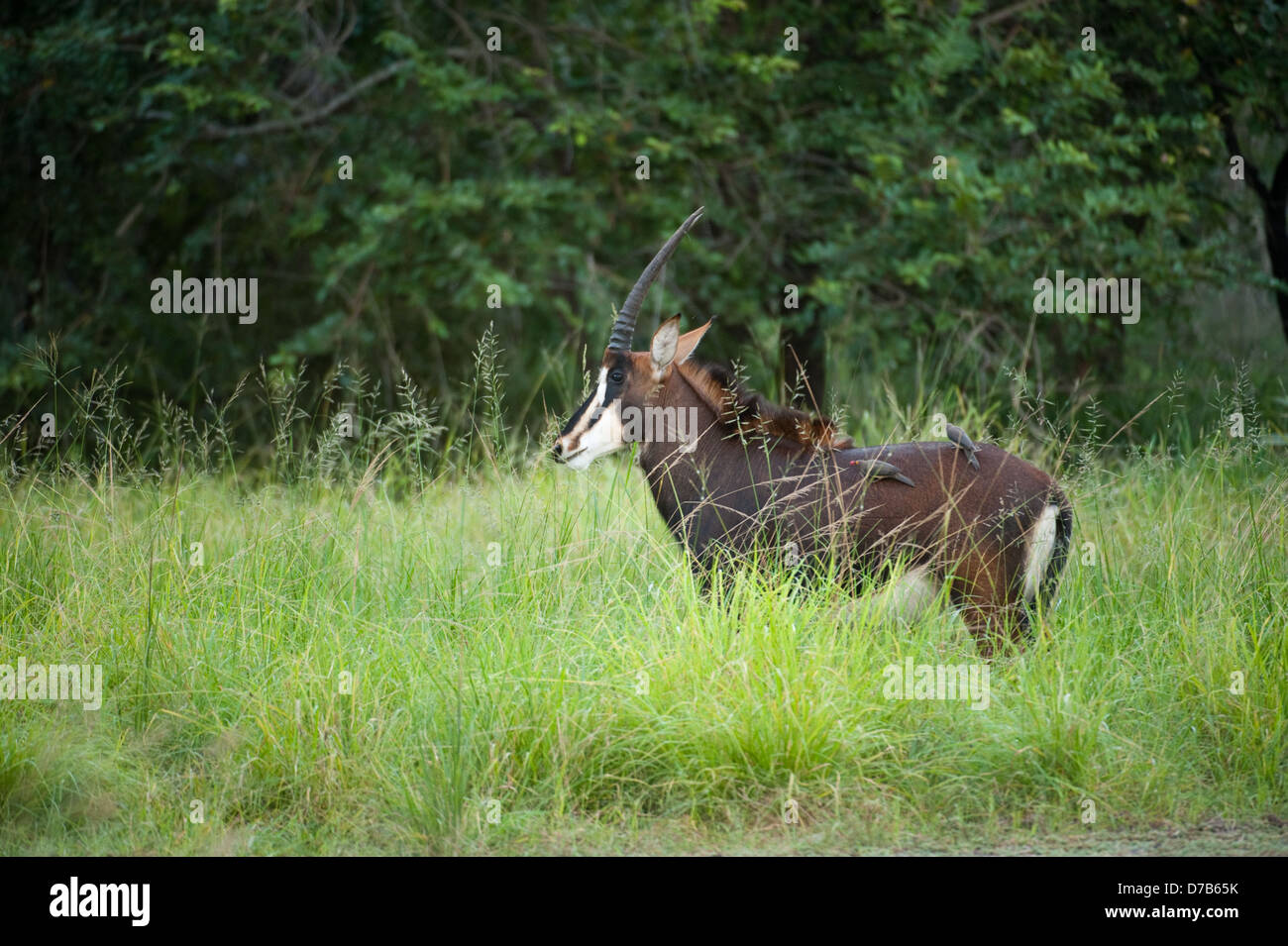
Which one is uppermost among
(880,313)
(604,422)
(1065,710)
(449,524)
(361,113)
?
(361,113)

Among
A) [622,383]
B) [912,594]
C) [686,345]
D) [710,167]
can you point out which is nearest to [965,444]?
[912,594]

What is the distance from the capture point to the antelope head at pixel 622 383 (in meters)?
→ 5.12

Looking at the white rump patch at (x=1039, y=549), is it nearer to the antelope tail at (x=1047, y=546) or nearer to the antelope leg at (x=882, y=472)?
the antelope tail at (x=1047, y=546)

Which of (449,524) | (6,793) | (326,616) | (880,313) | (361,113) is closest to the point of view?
(6,793)

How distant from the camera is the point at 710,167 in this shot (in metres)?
A: 9.90

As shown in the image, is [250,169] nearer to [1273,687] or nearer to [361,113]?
[361,113]

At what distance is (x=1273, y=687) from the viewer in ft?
14.8

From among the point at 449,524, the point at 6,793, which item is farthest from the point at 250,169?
the point at 6,793

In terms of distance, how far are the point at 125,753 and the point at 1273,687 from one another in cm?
396

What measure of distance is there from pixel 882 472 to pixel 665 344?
100 cm

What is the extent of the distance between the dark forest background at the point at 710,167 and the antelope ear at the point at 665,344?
307 centimetres

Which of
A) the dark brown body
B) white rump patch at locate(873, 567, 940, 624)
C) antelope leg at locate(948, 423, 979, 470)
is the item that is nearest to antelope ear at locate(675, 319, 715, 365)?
the dark brown body

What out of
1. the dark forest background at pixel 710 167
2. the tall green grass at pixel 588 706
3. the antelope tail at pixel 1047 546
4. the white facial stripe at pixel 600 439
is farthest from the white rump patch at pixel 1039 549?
the dark forest background at pixel 710 167

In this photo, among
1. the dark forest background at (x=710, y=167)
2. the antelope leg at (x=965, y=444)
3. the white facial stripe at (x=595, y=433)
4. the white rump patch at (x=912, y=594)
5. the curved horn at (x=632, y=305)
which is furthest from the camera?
the dark forest background at (x=710, y=167)
